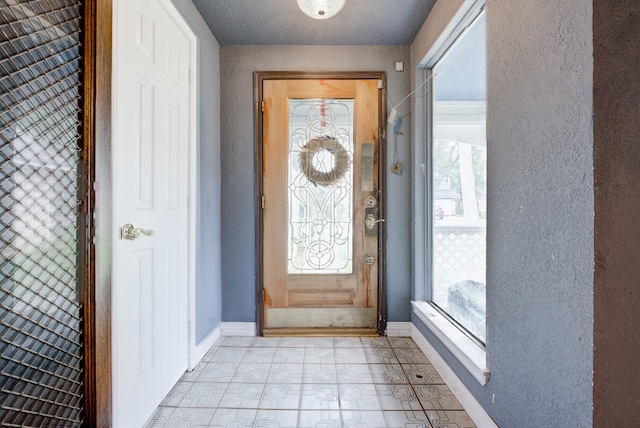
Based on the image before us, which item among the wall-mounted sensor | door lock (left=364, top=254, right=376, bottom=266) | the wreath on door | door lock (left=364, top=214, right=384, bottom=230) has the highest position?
the wall-mounted sensor

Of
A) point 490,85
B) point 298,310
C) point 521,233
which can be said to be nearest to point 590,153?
point 521,233

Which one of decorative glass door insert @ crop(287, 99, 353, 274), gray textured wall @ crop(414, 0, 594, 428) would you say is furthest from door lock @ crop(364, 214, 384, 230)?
gray textured wall @ crop(414, 0, 594, 428)

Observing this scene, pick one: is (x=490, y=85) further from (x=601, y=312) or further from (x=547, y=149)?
(x=601, y=312)

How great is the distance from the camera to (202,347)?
2197 mm

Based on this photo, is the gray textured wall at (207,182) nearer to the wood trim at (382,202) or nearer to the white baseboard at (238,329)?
the white baseboard at (238,329)

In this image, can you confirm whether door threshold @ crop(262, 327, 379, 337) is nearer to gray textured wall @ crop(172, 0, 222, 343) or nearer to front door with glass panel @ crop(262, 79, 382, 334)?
front door with glass panel @ crop(262, 79, 382, 334)

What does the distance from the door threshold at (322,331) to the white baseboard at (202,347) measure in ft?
1.25

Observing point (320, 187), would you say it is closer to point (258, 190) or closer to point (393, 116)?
point (258, 190)

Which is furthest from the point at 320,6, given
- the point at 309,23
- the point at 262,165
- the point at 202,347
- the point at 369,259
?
the point at 202,347

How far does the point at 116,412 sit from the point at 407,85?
2.77 metres

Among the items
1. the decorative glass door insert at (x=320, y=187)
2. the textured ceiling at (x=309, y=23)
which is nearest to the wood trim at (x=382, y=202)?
the decorative glass door insert at (x=320, y=187)

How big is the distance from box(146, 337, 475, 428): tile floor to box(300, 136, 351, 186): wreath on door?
1321 mm

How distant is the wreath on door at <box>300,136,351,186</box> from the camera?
2568 millimetres

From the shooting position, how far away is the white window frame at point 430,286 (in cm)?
157
